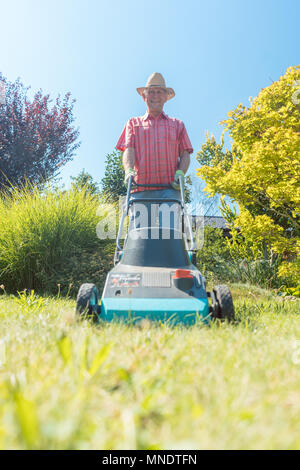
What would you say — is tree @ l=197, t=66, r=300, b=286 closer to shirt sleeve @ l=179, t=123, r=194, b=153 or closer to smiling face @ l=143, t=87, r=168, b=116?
shirt sleeve @ l=179, t=123, r=194, b=153

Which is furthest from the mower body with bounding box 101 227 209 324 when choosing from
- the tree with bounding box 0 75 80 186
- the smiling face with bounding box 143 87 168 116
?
the tree with bounding box 0 75 80 186

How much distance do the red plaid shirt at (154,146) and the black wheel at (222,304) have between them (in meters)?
1.41

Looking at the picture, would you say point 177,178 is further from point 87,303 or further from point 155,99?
point 87,303

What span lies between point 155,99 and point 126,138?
1.73 ft

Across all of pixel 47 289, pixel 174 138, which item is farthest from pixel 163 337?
pixel 47 289

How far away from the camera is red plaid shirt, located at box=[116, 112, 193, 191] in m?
3.49

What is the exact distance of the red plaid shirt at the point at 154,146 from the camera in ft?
11.5

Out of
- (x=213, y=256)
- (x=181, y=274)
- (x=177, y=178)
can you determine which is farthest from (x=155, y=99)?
(x=213, y=256)

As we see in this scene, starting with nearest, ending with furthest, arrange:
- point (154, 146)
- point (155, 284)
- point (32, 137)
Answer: point (155, 284) → point (154, 146) → point (32, 137)

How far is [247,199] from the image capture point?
7.25 meters

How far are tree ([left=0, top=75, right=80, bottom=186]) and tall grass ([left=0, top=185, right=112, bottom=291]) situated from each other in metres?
5.94

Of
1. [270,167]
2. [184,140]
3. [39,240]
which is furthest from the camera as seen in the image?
[270,167]

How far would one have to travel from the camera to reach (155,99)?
357 centimetres

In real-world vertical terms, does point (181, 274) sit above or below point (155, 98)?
below
